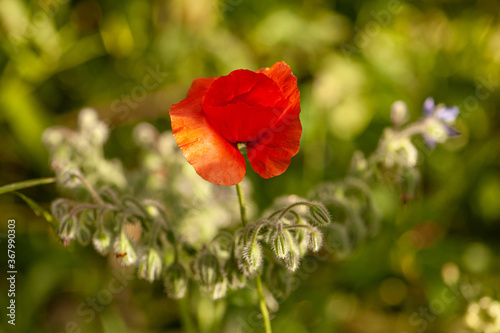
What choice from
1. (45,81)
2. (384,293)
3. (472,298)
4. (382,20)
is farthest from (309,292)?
(45,81)

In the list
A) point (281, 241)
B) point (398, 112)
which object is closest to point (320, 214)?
point (281, 241)

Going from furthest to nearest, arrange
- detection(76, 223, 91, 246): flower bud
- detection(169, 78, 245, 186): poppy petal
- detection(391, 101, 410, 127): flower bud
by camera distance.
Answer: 1. detection(391, 101, 410, 127): flower bud
2. detection(76, 223, 91, 246): flower bud
3. detection(169, 78, 245, 186): poppy petal

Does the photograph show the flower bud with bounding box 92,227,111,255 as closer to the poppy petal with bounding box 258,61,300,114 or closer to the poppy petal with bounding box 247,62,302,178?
the poppy petal with bounding box 247,62,302,178

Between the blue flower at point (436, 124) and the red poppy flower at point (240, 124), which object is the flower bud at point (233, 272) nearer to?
the red poppy flower at point (240, 124)

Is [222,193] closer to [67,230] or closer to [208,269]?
[208,269]

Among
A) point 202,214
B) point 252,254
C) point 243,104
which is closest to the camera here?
A: point 243,104

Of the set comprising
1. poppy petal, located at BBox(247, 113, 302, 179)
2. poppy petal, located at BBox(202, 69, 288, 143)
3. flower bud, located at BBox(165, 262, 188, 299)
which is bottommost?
flower bud, located at BBox(165, 262, 188, 299)

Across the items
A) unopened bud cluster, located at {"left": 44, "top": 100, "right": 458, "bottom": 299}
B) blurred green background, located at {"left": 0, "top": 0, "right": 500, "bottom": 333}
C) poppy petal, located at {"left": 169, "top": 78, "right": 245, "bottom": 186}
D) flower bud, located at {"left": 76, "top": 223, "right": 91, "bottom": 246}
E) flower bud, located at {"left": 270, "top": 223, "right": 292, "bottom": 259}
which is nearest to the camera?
poppy petal, located at {"left": 169, "top": 78, "right": 245, "bottom": 186}

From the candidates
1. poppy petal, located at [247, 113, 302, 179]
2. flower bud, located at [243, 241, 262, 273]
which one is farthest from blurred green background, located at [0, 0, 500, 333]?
poppy petal, located at [247, 113, 302, 179]
